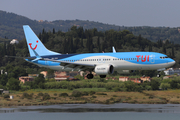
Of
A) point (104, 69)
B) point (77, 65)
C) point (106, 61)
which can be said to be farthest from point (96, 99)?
point (104, 69)

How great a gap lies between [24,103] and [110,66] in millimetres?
101516

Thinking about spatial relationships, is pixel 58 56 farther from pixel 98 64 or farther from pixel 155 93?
pixel 155 93

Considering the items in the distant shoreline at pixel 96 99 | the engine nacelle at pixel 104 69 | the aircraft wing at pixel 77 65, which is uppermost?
the aircraft wing at pixel 77 65

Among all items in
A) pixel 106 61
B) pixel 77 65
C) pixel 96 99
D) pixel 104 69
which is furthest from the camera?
pixel 96 99

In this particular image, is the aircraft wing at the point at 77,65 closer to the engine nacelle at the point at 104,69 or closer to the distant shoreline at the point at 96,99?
the engine nacelle at the point at 104,69

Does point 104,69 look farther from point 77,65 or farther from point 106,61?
point 77,65

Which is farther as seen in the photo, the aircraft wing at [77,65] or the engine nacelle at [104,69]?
Result: the aircraft wing at [77,65]

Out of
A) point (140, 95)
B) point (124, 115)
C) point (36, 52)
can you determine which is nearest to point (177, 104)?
point (140, 95)

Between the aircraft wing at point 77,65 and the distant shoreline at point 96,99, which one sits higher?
the aircraft wing at point 77,65

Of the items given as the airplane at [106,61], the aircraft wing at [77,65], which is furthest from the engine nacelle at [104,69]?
the aircraft wing at [77,65]

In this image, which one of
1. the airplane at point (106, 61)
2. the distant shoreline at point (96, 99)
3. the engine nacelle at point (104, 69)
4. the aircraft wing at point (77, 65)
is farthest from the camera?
the distant shoreline at point (96, 99)

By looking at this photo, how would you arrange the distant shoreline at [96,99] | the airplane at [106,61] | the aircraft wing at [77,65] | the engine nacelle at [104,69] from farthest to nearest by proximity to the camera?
the distant shoreline at [96,99] → the aircraft wing at [77,65] → the engine nacelle at [104,69] → the airplane at [106,61]

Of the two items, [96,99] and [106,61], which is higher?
[106,61]

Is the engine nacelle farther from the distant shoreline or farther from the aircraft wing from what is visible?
the distant shoreline
